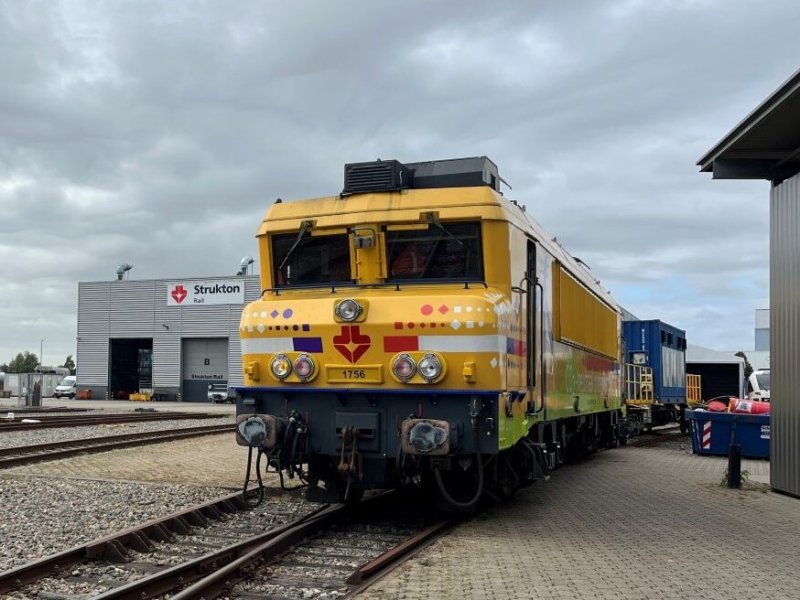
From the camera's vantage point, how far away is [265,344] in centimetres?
796

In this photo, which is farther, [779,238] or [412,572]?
[779,238]

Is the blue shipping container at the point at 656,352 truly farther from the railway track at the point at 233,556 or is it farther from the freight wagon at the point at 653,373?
the railway track at the point at 233,556

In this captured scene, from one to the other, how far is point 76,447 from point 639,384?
1467cm

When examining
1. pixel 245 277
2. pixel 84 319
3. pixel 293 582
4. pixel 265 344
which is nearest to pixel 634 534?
pixel 293 582

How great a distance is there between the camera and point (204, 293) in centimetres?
5084

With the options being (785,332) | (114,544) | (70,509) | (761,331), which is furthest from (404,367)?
(761,331)

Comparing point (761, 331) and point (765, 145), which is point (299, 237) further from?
point (761, 331)

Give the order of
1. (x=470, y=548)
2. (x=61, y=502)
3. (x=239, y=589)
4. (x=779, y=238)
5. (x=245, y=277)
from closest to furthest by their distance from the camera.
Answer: (x=239, y=589), (x=470, y=548), (x=61, y=502), (x=779, y=238), (x=245, y=277)

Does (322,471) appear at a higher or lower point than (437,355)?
lower

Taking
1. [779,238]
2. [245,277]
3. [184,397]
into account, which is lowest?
[184,397]

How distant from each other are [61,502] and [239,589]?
171 inches

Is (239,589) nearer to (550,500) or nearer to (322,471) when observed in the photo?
(322,471)

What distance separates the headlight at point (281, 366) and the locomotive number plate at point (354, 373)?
409 mm

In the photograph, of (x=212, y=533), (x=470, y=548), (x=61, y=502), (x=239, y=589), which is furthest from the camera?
(x=61, y=502)
